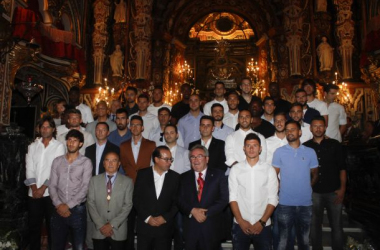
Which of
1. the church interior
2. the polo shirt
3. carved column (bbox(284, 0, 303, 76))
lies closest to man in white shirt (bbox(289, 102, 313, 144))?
the polo shirt

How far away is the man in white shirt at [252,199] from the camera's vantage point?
4.09m

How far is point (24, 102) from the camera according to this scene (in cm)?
1404

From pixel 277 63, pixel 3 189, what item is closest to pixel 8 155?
pixel 3 189

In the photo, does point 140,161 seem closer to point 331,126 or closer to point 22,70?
point 331,126

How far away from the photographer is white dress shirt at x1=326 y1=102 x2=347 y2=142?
636cm

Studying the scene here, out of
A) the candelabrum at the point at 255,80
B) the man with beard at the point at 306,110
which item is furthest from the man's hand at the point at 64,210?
the candelabrum at the point at 255,80

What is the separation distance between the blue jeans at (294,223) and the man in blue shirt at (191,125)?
82.5 inches

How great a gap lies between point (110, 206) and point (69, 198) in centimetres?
60

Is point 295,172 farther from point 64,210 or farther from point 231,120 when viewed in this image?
point 64,210

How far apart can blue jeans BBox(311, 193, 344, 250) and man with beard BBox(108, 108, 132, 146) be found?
9.58ft

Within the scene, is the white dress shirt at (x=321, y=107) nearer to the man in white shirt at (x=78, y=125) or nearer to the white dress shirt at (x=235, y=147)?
the white dress shirt at (x=235, y=147)

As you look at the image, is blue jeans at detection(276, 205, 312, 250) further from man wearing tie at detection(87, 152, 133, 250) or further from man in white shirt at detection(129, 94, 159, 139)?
man in white shirt at detection(129, 94, 159, 139)

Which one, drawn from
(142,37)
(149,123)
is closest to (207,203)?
(149,123)

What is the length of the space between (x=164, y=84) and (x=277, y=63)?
4.67 meters
